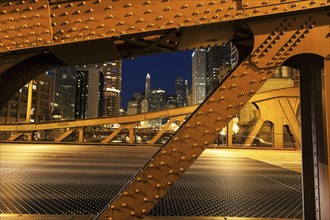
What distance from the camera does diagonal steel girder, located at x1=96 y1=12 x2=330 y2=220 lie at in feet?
9.60

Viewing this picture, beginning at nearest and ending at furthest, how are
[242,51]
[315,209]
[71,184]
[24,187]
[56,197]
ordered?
[315,209]
[242,51]
[56,197]
[24,187]
[71,184]

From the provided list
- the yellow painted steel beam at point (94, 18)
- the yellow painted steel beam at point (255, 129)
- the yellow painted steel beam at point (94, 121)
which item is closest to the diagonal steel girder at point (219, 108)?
the yellow painted steel beam at point (94, 18)

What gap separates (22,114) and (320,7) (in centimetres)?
10809

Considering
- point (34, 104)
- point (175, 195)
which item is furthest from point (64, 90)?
point (175, 195)

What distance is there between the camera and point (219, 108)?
9.93 ft

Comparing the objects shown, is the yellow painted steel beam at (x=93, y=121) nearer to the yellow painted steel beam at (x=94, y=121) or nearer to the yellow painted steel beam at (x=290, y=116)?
the yellow painted steel beam at (x=94, y=121)

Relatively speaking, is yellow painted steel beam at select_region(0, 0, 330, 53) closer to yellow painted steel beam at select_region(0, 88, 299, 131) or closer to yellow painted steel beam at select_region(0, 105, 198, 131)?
yellow painted steel beam at select_region(0, 88, 299, 131)

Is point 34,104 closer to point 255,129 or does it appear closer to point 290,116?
point 255,129

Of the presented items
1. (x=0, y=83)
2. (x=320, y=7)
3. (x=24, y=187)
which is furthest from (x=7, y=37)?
(x=24, y=187)

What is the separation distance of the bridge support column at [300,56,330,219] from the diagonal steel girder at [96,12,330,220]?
0.48 m

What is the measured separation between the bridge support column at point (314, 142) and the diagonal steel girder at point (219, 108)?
1.57 ft

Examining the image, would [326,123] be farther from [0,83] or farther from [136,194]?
[0,83]

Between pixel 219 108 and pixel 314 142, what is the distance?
1.29 metres

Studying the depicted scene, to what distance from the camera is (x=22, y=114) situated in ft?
323
